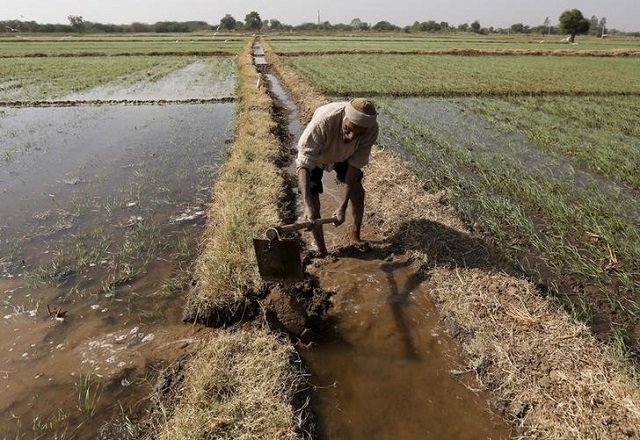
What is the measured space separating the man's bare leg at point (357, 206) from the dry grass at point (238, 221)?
0.82 meters

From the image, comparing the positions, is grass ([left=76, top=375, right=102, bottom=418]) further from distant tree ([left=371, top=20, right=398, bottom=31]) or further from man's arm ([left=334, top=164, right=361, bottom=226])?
distant tree ([left=371, top=20, right=398, bottom=31])

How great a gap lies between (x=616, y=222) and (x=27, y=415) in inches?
205

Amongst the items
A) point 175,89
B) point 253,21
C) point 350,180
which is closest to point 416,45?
point 175,89

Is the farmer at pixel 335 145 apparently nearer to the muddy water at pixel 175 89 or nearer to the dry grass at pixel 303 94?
the dry grass at pixel 303 94

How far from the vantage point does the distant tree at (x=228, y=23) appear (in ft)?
288

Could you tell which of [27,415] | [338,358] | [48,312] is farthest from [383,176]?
[27,415]

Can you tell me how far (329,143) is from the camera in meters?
3.46

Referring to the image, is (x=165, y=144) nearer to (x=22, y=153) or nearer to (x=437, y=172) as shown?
(x=22, y=153)

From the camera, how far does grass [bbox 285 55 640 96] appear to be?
12.7 meters

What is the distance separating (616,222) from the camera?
423 cm

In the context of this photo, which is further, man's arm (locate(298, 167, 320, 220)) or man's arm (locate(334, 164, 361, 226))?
man's arm (locate(334, 164, 361, 226))

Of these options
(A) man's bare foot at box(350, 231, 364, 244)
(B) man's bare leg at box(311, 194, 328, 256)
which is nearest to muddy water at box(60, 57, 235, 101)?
(A) man's bare foot at box(350, 231, 364, 244)

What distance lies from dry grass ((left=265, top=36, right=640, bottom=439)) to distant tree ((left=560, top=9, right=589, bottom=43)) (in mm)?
57456

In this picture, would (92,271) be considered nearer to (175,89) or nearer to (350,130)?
(350,130)
